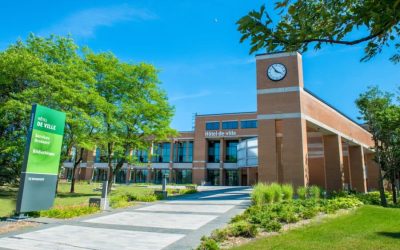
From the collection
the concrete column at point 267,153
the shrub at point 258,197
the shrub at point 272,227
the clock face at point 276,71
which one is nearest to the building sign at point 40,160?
the shrub at point 272,227

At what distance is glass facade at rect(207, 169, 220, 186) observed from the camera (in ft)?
207

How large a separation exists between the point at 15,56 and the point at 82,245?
18436mm

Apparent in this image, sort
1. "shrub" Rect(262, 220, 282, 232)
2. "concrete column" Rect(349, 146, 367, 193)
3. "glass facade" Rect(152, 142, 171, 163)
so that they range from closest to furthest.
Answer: "shrub" Rect(262, 220, 282, 232), "concrete column" Rect(349, 146, 367, 193), "glass facade" Rect(152, 142, 171, 163)

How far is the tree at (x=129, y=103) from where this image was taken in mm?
26812

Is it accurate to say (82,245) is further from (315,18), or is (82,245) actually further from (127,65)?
(127,65)

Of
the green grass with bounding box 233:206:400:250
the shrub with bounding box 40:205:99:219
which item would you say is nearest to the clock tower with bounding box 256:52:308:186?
the green grass with bounding box 233:206:400:250

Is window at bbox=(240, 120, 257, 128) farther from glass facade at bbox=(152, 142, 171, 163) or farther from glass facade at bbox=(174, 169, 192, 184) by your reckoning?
glass facade at bbox=(152, 142, 171, 163)

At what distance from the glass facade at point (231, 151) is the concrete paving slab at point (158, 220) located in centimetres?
4895

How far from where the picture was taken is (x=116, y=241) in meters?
8.61

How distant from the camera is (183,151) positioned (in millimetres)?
67938

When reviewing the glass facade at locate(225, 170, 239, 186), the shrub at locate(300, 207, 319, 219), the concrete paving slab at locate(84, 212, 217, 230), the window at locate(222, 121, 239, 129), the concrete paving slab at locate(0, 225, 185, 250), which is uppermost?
the window at locate(222, 121, 239, 129)

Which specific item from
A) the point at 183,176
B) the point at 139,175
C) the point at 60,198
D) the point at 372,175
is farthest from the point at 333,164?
the point at 139,175

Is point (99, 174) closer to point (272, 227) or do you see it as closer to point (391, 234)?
point (272, 227)

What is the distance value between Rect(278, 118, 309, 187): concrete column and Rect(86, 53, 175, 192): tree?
10759 mm
